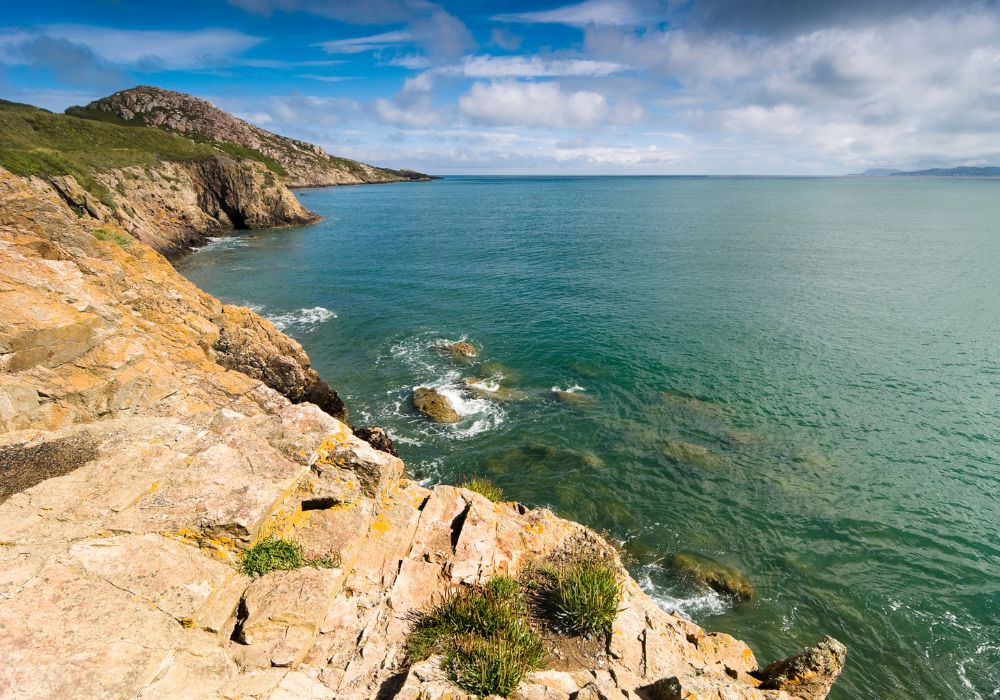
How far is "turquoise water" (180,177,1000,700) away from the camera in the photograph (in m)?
18.7

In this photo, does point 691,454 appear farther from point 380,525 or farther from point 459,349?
point 459,349

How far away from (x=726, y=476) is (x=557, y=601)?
712 inches

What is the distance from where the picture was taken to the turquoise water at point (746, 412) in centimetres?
1867

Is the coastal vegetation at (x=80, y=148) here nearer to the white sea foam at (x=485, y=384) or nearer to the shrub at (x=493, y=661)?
the white sea foam at (x=485, y=384)

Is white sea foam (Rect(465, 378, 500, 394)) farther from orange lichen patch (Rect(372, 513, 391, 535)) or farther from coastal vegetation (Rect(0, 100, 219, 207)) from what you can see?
coastal vegetation (Rect(0, 100, 219, 207))

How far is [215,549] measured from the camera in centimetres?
967

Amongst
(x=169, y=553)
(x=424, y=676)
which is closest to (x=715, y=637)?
(x=424, y=676)

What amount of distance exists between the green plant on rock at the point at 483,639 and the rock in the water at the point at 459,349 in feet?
95.1

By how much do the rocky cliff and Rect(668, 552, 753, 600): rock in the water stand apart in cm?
733

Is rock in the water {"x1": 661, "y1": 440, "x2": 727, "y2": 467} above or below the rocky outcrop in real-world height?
below

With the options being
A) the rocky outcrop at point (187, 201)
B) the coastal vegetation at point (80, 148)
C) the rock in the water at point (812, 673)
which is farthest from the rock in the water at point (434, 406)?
the coastal vegetation at point (80, 148)

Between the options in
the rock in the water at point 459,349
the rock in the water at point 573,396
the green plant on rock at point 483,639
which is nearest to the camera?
the green plant on rock at point 483,639

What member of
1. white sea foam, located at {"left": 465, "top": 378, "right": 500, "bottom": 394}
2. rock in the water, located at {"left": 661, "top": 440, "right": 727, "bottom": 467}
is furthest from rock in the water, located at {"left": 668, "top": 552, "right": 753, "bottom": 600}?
white sea foam, located at {"left": 465, "top": 378, "right": 500, "bottom": 394}

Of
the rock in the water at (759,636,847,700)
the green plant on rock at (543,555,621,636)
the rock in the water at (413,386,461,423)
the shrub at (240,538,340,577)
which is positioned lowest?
the rock in the water at (413,386,461,423)
